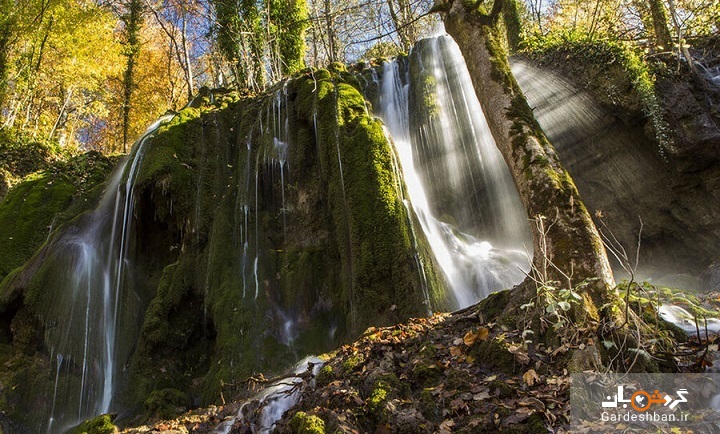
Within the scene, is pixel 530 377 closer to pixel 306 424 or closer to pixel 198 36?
pixel 306 424

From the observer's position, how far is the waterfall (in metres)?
9.62

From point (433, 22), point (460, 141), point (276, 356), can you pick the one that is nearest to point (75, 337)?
point (276, 356)

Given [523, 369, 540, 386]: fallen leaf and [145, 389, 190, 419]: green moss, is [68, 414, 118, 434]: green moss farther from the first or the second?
[523, 369, 540, 386]: fallen leaf

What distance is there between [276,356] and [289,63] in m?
12.5

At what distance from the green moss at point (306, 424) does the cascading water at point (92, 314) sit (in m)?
4.96

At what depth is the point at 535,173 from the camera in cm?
430

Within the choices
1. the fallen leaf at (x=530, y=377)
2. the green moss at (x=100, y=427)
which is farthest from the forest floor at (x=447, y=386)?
→ the green moss at (x=100, y=427)

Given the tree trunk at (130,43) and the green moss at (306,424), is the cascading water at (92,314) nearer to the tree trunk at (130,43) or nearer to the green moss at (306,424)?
the green moss at (306,424)

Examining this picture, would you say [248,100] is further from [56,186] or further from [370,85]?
[56,186]

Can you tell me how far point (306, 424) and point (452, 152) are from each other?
8.22 metres

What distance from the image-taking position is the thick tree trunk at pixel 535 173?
3576 mm

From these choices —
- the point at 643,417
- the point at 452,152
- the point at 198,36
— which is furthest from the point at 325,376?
the point at 198,36

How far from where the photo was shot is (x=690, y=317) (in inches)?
168


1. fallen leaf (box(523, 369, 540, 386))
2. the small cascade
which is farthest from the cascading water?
fallen leaf (box(523, 369, 540, 386))
